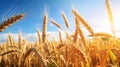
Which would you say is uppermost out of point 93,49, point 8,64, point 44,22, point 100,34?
point 44,22

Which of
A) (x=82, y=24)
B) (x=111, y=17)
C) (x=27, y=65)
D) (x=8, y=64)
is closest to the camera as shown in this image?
(x=111, y=17)

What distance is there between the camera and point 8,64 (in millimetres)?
4062

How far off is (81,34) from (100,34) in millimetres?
243

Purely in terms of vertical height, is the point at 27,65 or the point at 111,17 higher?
the point at 111,17

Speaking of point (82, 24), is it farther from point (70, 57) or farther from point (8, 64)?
point (8, 64)

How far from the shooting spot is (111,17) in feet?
6.97

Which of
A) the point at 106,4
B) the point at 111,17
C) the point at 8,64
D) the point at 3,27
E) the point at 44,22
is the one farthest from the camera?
the point at 44,22

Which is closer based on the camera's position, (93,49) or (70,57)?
(70,57)

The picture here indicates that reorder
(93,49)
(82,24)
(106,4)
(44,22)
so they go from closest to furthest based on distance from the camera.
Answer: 1. (106,4)
2. (82,24)
3. (93,49)
4. (44,22)

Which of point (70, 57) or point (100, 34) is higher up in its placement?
point (100, 34)

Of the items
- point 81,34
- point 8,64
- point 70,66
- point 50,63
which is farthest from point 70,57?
point 8,64

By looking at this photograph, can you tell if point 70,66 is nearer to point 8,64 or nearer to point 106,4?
point 106,4

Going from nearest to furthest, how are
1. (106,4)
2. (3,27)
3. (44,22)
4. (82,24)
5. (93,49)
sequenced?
1. (106,4)
2. (3,27)
3. (82,24)
4. (93,49)
5. (44,22)

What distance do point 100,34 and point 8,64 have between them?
6.71 ft
